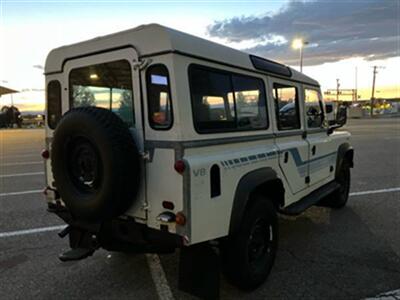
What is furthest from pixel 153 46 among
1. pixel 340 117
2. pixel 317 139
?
pixel 340 117

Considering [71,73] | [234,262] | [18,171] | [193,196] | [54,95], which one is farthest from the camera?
[18,171]

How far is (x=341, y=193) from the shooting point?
6.25 m

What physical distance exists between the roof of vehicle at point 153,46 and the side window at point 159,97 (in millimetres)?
154

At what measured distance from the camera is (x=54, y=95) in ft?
12.8

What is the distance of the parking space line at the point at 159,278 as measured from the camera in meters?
3.48

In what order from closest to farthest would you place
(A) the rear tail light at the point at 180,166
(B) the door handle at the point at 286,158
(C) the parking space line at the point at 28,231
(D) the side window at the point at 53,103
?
(A) the rear tail light at the point at 180,166, (D) the side window at the point at 53,103, (B) the door handle at the point at 286,158, (C) the parking space line at the point at 28,231

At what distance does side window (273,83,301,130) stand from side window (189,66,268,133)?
343 millimetres

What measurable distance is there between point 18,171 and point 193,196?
363 inches

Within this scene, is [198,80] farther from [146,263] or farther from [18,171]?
[18,171]

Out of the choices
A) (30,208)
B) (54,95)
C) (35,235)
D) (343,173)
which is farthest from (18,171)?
(343,173)

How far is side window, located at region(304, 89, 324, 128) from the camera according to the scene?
5.10m

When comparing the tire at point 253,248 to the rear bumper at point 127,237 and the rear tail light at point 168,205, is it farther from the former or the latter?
the rear tail light at point 168,205

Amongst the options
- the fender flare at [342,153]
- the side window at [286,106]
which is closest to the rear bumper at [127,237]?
the side window at [286,106]

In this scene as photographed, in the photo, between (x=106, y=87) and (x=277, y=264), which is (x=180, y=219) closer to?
(x=106, y=87)
